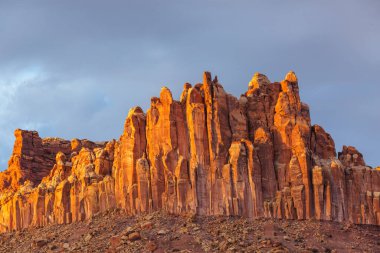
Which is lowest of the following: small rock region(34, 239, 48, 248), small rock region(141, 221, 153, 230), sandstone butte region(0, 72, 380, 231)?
small rock region(34, 239, 48, 248)

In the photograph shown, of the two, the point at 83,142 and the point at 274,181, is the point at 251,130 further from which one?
the point at 83,142

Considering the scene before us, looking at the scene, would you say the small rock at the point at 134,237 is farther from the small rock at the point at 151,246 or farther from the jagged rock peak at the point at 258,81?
the jagged rock peak at the point at 258,81

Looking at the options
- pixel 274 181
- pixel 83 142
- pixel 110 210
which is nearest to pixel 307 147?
pixel 274 181

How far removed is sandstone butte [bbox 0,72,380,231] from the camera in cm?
11994

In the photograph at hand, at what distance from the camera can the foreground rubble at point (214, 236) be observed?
112812 millimetres

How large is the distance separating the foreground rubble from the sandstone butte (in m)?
1.45

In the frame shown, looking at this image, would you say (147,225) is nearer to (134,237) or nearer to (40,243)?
(134,237)

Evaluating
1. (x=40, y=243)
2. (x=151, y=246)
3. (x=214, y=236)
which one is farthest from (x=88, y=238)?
(x=214, y=236)

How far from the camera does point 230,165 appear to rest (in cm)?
12088

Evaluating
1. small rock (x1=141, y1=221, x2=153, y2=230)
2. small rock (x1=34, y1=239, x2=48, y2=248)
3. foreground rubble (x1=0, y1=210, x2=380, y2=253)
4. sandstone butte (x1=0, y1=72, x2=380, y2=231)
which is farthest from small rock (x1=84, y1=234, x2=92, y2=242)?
small rock (x1=34, y1=239, x2=48, y2=248)

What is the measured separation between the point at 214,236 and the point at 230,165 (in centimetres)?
930

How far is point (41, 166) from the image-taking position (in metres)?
159

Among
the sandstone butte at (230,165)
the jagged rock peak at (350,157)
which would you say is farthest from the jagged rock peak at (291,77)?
the jagged rock peak at (350,157)

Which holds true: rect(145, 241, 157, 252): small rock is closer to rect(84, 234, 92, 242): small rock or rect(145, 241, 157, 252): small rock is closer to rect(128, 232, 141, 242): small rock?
rect(128, 232, 141, 242): small rock
